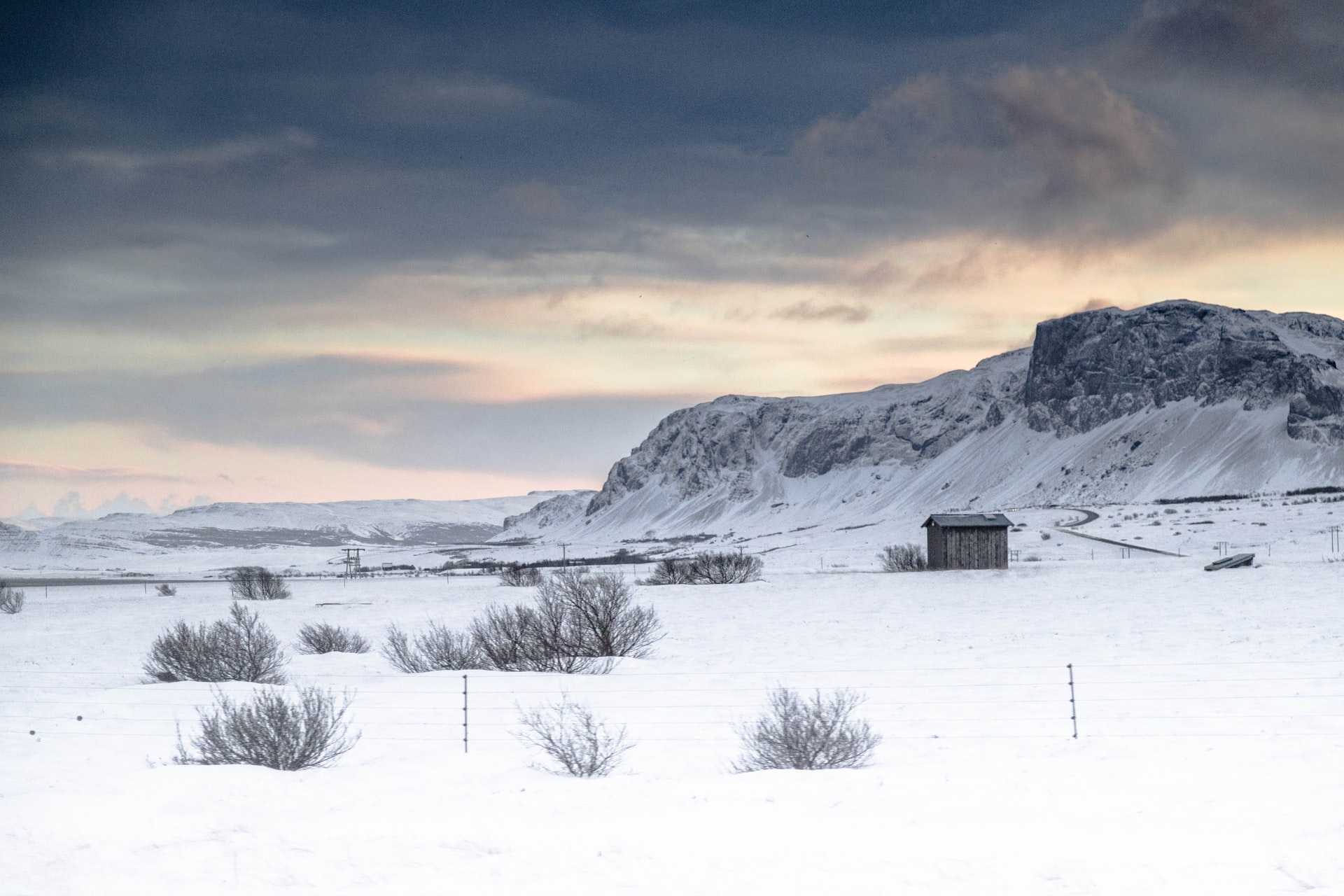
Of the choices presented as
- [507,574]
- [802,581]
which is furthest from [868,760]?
[507,574]

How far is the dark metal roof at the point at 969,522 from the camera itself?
181 feet

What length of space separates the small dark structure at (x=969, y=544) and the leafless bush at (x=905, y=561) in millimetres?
1416

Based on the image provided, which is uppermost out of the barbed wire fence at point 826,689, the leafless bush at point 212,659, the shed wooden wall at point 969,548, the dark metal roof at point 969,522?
the dark metal roof at point 969,522

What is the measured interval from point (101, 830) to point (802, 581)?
42703 mm

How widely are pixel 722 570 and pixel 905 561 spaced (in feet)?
33.7

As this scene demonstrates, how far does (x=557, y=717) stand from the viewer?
1777 centimetres

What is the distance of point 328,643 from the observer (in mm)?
32281

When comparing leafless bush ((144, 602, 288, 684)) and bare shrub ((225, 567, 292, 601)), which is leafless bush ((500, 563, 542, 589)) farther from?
leafless bush ((144, 602, 288, 684))

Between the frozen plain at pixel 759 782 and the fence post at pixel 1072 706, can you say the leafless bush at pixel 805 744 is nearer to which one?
the frozen plain at pixel 759 782

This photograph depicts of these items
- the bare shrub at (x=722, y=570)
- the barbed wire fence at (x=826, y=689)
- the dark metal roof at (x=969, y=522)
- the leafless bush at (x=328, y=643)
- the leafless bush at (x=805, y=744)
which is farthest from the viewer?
the bare shrub at (x=722, y=570)

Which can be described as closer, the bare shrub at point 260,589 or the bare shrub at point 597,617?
the bare shrub at point 597,617

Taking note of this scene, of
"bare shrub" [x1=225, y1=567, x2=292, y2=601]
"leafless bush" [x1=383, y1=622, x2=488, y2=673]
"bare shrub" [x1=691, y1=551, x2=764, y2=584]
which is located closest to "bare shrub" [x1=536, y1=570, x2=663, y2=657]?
"leafless bush" [x1=383, y1=622, x2=488, y2=673]

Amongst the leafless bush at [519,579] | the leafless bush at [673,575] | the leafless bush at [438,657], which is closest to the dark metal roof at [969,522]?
the leafless bush at [673,575]

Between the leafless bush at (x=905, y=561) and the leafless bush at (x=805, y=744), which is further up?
the leafless bush at (x=905, y=561)
